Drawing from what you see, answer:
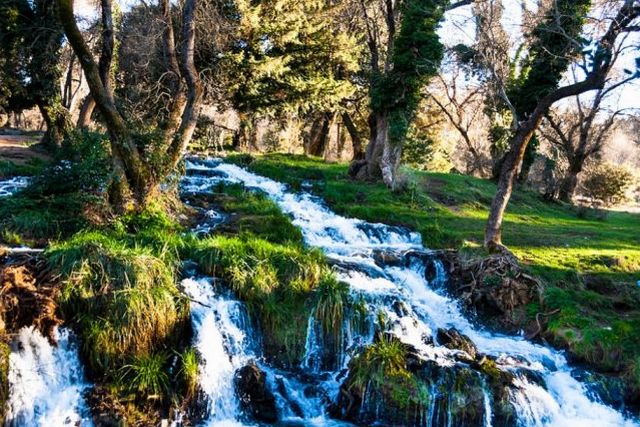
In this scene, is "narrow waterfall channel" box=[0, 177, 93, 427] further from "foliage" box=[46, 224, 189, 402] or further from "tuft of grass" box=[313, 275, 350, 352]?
"tuft of grass" box=[313, 275, 350, 352]

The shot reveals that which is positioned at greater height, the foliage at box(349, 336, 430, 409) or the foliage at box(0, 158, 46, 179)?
the foliage at box(0, 158, 46, 179)

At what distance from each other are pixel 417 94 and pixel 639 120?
12265 millimetres

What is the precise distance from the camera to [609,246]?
52.6 feet

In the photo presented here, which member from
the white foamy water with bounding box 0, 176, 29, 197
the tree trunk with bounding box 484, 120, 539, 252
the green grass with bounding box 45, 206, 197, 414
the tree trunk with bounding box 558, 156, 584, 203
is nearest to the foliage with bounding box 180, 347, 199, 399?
the green grass with bounding box 45, 206, 197, 414

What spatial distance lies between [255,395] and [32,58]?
65.3 feet

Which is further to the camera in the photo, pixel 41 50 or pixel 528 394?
pixel 41 50

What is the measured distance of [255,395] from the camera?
320 inches

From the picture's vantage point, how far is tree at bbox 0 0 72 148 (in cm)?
2144

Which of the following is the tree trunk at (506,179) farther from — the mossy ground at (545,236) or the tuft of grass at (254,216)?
the tuft of grass at (254,216)

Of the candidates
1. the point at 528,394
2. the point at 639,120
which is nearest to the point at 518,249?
the point at 528,394

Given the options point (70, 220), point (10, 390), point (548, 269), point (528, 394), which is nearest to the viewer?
point (10, 390)

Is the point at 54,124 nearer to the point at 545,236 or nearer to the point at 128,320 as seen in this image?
the point at 128,320

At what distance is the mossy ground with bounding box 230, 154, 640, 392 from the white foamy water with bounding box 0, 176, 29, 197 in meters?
8.32

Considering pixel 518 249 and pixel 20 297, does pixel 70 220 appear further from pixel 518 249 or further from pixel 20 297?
pixel 518 249
